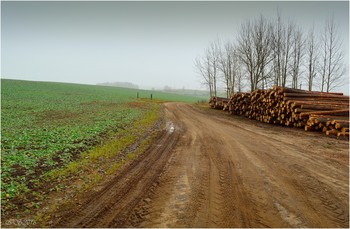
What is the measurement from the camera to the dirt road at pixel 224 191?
4457 millimetres

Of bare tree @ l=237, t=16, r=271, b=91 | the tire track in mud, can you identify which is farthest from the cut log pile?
the tire track in mud

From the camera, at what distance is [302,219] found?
4.49 m

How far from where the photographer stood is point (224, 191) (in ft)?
18.6

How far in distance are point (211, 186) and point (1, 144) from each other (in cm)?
849

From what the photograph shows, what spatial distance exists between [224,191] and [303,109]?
12562mm

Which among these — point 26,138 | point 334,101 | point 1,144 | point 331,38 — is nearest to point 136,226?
point 1,144

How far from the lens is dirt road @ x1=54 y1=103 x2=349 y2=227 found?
446cm

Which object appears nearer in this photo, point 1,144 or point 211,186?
point 211,186

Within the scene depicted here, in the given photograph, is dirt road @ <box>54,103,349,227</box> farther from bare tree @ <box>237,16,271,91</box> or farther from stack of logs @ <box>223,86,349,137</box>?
bare tree @ <box>237,16,271,91</box>

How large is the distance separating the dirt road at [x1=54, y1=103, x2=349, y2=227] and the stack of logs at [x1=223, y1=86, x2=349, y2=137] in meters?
4.86

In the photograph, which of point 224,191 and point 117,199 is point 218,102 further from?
point 117,199

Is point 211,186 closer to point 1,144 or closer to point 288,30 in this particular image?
point 1,144

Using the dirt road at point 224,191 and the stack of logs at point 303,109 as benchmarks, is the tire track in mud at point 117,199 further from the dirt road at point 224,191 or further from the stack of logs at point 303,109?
the stack of logs at point 303,109

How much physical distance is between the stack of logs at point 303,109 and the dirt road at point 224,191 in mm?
4862
